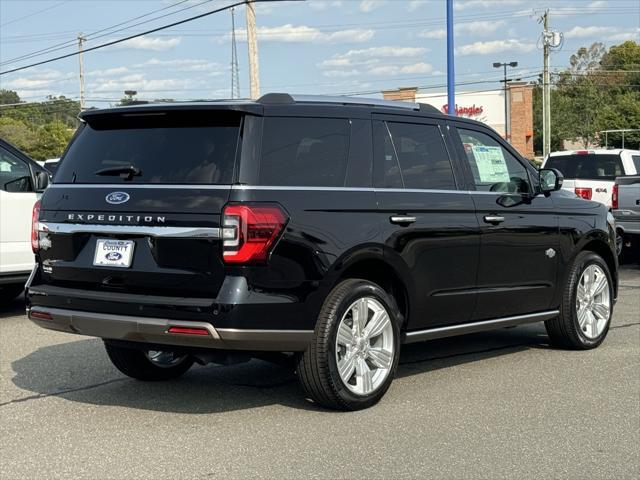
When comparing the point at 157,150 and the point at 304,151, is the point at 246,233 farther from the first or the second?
the point at 157,150

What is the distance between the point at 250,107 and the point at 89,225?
4.06 ft

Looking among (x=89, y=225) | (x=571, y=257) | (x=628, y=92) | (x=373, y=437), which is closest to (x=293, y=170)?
(x=89, y=225)

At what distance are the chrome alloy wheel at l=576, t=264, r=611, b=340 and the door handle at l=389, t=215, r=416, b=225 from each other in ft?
7.84

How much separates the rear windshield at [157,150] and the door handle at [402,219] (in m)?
1.23

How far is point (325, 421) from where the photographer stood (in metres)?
5.46

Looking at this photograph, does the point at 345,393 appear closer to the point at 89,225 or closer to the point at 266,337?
the point at 266,337

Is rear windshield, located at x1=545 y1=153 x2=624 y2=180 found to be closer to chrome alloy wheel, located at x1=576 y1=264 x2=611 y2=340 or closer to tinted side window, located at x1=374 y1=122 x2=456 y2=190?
chrome alloy wheel, located at x1=576 y1=264 x2=611 y2=340

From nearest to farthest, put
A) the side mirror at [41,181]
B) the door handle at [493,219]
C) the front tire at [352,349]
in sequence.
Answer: the front tire at [352,349] → the door handle at [493,219] → the side mirror at [41,181]

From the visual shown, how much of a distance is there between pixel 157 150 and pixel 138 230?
553mm

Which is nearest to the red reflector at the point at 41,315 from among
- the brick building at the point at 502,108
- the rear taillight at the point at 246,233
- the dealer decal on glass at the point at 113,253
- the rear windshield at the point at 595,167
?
the dealer decal on glass at the point at 113,253

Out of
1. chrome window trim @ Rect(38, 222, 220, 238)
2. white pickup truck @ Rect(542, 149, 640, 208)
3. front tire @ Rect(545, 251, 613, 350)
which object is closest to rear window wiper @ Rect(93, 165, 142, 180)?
chrome window trim @ Rect(38, 222, 220, 238)

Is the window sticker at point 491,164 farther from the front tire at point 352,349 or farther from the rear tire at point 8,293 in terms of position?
the rear tire at point 8,293

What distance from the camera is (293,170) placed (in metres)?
5.43

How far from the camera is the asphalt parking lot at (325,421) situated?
182 inches
